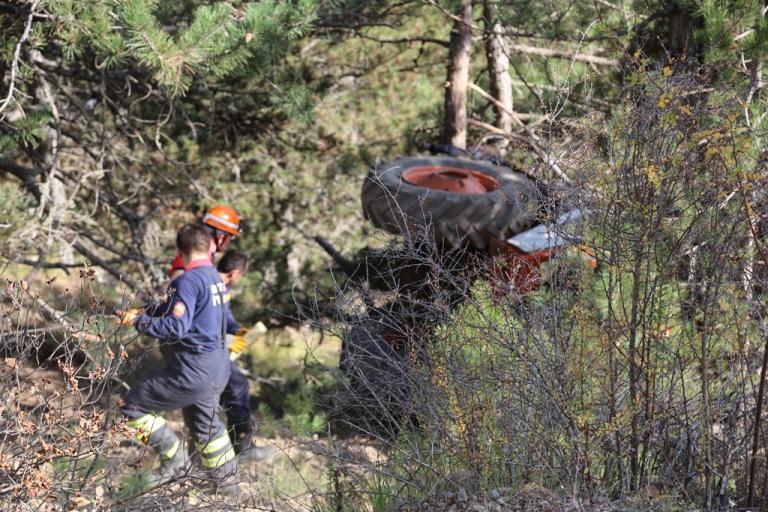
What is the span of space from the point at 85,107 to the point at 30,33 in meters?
1.42

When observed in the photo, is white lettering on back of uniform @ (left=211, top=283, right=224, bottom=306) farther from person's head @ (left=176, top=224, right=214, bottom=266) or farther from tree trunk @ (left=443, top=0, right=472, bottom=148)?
tree trunk @ (left=443, top=0, right=472, bottom=148)

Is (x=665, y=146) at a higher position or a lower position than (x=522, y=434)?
→ higher

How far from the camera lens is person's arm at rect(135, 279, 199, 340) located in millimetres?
4242

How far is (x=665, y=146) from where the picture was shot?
10.2 ft

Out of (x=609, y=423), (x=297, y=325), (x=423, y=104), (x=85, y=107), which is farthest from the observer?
(x=423, y=104)

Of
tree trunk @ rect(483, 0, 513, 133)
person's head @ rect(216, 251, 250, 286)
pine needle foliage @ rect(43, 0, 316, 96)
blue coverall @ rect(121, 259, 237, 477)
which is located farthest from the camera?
tree trunk @ rect(483, 0, 513, 133)

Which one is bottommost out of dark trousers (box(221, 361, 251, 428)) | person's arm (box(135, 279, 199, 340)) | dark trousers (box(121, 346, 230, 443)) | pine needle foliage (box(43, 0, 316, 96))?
dark trousers (box(221, 361, 251, 428))

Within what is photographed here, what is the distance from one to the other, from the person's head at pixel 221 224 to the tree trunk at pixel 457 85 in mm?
2061

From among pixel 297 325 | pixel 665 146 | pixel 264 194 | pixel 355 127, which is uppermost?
pixel 665 146

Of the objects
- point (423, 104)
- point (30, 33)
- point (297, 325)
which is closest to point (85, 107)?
point (30, 33)

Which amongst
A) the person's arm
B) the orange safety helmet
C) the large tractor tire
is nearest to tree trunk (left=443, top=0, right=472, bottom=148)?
the large tractor tire

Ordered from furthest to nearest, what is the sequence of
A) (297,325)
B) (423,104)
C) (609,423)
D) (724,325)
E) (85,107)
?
(423,104), (297,325), (85,107), (724,325), (609,423)

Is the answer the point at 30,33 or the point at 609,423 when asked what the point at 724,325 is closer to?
the point at 609,423

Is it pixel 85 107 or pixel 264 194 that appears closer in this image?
pixel 85 107
